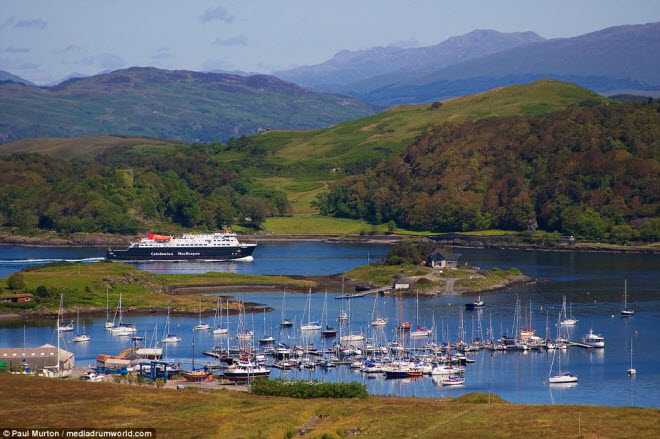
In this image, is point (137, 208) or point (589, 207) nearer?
point (589, 207)

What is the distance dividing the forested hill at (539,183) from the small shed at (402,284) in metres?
55.6

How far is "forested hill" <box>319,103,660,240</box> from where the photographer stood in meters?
161

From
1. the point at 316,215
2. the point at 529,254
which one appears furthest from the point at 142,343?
the point at 316,215

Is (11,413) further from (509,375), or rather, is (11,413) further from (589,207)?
(589,207)

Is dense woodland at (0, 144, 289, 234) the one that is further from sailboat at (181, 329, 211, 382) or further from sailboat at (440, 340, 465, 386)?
sailboat at (440, 340, 465, 386)

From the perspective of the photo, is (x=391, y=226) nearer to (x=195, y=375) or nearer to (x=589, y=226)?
(x=589, y=226)

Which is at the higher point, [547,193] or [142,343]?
[547,193]

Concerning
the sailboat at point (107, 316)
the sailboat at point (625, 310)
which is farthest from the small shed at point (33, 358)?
the sailboat at point (625, 310)

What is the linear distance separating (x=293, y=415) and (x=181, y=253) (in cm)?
10426

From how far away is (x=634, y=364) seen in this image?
70.8 m

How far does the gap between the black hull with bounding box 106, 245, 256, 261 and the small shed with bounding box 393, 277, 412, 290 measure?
41863mm

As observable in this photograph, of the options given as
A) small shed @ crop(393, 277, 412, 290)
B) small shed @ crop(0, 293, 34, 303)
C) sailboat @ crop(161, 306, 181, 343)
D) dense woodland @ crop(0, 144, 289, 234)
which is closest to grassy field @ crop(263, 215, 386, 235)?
dense woodland @ crop(0, 144, 289, 234)

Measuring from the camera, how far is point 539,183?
17550 cm

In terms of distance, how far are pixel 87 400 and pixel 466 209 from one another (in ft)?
415
